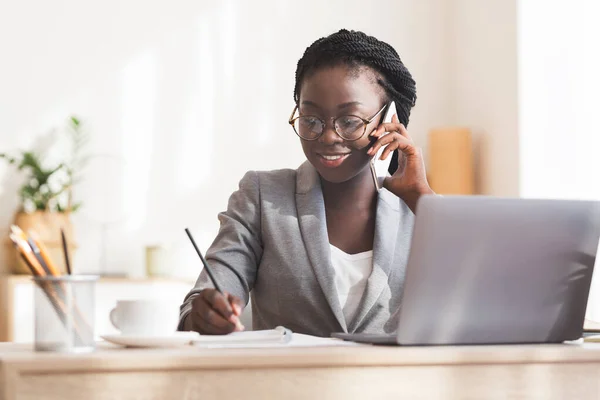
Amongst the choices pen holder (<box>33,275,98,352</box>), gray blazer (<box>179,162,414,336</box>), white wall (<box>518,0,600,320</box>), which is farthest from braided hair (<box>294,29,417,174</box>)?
white wall (<box>518,0,600,320</box>)

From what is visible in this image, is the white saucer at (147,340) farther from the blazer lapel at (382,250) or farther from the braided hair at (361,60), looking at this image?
the braided hair at (361,60)

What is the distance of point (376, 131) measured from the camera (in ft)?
5.91

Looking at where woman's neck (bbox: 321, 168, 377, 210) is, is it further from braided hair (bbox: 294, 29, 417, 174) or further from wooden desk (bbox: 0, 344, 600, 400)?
wooden desk (bbox: 0, 344, 600, 400)

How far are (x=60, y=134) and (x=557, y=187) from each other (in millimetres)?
2263

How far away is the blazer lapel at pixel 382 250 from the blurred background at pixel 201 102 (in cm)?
221

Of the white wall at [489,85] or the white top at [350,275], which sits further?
the white wall at [489,85]

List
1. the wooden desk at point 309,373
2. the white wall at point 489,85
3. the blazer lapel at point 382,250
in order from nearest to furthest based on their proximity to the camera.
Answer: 1. the wooden desk at point 309,373
2. the blazer lapel at point 382,250
3. the white wall at point 489,85

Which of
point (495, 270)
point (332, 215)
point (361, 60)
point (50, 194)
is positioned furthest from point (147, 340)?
point (50, 194)

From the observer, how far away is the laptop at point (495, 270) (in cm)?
117

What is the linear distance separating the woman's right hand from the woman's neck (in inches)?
23.5

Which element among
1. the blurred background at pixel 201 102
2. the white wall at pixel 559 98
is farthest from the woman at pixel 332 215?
the blurred background at pixel 201 102

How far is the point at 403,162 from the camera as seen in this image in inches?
73.5

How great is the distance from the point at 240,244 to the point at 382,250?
0.28m

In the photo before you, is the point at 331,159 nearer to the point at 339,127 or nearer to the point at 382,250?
the point at 339,127
